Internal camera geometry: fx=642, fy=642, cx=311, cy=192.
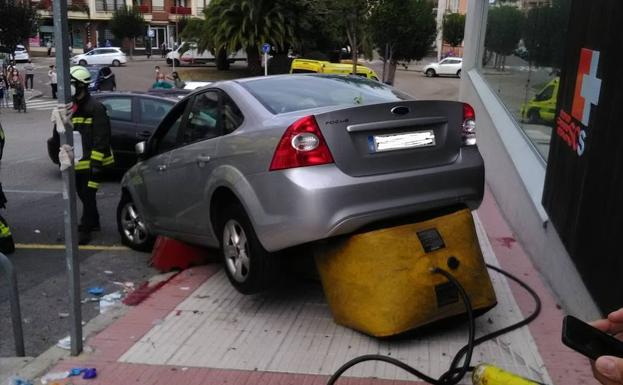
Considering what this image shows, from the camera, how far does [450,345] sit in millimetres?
4117

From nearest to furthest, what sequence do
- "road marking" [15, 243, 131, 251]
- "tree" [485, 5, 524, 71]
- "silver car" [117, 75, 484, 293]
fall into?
"silver car" [117, 75, 484, 293], "road marking" [15, 243, 131, 251], "tree" [485, 5, 524, 71]

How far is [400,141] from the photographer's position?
4.30m

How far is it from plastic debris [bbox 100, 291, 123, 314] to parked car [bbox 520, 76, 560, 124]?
4236mm

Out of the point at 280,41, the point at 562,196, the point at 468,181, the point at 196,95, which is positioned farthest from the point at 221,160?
the point at 280,41

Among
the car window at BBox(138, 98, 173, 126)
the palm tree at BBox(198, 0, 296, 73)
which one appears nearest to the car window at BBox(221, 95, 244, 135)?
the car window at BBox(138, 98, 173, 126)

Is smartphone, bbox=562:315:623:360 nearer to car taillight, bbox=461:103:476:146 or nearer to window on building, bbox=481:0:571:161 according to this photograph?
car taillight, bbox=461:103:476:146

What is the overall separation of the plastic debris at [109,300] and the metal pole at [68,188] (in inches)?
39.5

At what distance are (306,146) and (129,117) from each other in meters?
8.10

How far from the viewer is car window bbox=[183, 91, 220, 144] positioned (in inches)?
202

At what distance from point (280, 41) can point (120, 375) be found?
32.5 meters

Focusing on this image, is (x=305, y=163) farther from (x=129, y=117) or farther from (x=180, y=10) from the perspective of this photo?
(x=180, y=10)

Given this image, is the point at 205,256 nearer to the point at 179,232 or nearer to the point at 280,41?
the point at 179,232

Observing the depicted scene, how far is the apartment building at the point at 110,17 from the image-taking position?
73.6 metres

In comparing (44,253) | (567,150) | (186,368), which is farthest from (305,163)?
(44,253)
